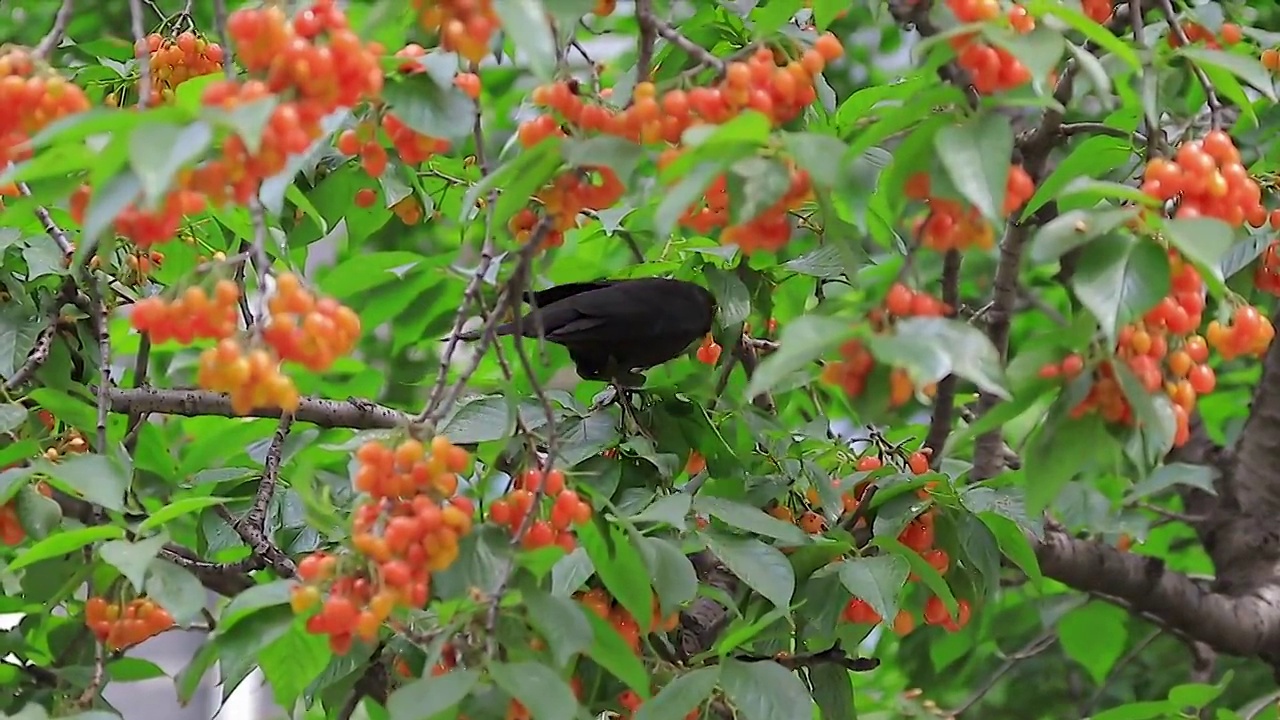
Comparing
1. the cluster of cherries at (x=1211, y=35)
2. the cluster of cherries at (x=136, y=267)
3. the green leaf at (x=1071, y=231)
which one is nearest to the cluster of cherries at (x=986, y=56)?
the green leaf at (x=1071, y=231)

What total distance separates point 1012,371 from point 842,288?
0.94 metres

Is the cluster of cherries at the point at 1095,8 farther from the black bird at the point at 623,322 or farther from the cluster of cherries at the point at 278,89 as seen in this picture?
the cluster of cherries at the point at 278,89

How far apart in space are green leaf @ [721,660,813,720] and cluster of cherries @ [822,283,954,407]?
1.28 ft

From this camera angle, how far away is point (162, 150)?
75 cm

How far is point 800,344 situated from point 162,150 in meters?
0.37

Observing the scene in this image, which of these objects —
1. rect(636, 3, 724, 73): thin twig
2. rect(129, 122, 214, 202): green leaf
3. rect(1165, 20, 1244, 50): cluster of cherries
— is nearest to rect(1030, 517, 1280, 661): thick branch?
rect(1165, 20, 1244, 50): cluster of cherries

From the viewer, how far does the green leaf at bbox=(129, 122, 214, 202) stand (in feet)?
2.38

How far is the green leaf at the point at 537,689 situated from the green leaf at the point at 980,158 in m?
0.44

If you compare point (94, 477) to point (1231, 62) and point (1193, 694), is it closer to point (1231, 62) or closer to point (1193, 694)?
point (1231, 62)

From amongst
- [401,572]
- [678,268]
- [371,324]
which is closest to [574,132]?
[401,572]

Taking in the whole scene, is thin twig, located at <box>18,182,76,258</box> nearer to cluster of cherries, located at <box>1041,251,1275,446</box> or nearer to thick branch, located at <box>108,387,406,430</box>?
thick branch, located at <box>108,387,406,430</box>

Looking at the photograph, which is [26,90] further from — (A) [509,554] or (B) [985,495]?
(B) [985,495]

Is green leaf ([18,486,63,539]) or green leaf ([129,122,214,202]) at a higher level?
green leaf ([129,122,214,202])

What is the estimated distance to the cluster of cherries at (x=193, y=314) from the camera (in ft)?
2.95
